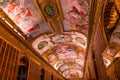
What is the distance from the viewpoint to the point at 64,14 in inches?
465

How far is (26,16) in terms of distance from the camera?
11578 mm

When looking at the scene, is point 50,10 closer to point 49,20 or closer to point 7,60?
point 49,20

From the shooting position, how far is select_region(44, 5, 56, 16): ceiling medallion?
11172 millimetres

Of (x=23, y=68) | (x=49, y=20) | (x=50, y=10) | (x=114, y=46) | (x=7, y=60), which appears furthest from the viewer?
(x=114, y=46)

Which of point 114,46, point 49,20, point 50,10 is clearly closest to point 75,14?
point 50,10

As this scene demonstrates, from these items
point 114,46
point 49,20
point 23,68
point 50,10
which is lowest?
point 23,68

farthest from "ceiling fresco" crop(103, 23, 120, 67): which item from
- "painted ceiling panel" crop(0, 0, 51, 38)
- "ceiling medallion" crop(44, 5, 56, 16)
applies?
"painted ceiling panel" crop(0, 0, 51, 38)

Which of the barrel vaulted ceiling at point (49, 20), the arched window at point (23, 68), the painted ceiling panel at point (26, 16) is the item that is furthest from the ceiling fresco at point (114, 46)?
the arched window at point (23, 68)

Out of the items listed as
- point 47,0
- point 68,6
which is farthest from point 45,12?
point 68,6

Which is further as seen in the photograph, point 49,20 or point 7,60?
point 49,20

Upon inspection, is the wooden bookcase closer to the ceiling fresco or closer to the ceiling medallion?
the ceiling medallion

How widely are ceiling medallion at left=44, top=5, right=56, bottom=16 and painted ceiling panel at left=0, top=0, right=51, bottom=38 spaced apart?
85 centimetres

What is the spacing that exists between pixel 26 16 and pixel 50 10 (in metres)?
2.19

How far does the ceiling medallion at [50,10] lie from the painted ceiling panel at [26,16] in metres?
0.85
